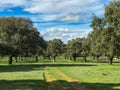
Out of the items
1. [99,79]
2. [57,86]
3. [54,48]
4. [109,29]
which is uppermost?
[109,29]

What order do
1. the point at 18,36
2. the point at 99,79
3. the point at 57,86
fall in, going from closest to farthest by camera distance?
1. the point at 57,86
2. the point at 99,79
3. the point at 18,36

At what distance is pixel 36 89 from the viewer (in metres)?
24.7

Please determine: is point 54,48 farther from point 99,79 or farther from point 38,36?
point 99,79

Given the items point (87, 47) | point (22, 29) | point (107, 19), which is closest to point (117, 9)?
point (107, 19)

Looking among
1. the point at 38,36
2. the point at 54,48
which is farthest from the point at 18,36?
the point at 54,48

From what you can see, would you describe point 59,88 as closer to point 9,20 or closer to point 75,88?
point 75,88

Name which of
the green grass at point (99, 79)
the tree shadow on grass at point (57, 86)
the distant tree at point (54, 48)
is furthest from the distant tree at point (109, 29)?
the distant tree at point (54, 48)

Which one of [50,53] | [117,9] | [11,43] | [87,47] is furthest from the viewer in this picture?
[50,53]

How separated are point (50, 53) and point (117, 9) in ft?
365

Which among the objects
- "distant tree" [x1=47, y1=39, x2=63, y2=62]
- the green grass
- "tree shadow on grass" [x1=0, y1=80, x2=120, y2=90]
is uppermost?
"distant tree" [x1=47, y1=39, x2=63, y2=62]

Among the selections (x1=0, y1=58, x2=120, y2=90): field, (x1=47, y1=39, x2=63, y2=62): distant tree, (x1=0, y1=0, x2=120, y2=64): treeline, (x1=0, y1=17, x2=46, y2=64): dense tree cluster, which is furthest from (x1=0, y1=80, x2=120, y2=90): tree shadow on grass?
(x1=47, y1=39, x2=63, y2=62): distant tree

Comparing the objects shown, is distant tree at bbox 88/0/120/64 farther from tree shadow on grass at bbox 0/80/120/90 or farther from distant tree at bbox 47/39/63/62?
distant tree at bbox 47/39/63/62

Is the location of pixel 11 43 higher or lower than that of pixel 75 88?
higher

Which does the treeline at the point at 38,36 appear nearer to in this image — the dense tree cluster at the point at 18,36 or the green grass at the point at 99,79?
the dense tree cluster at the point at 18,36
